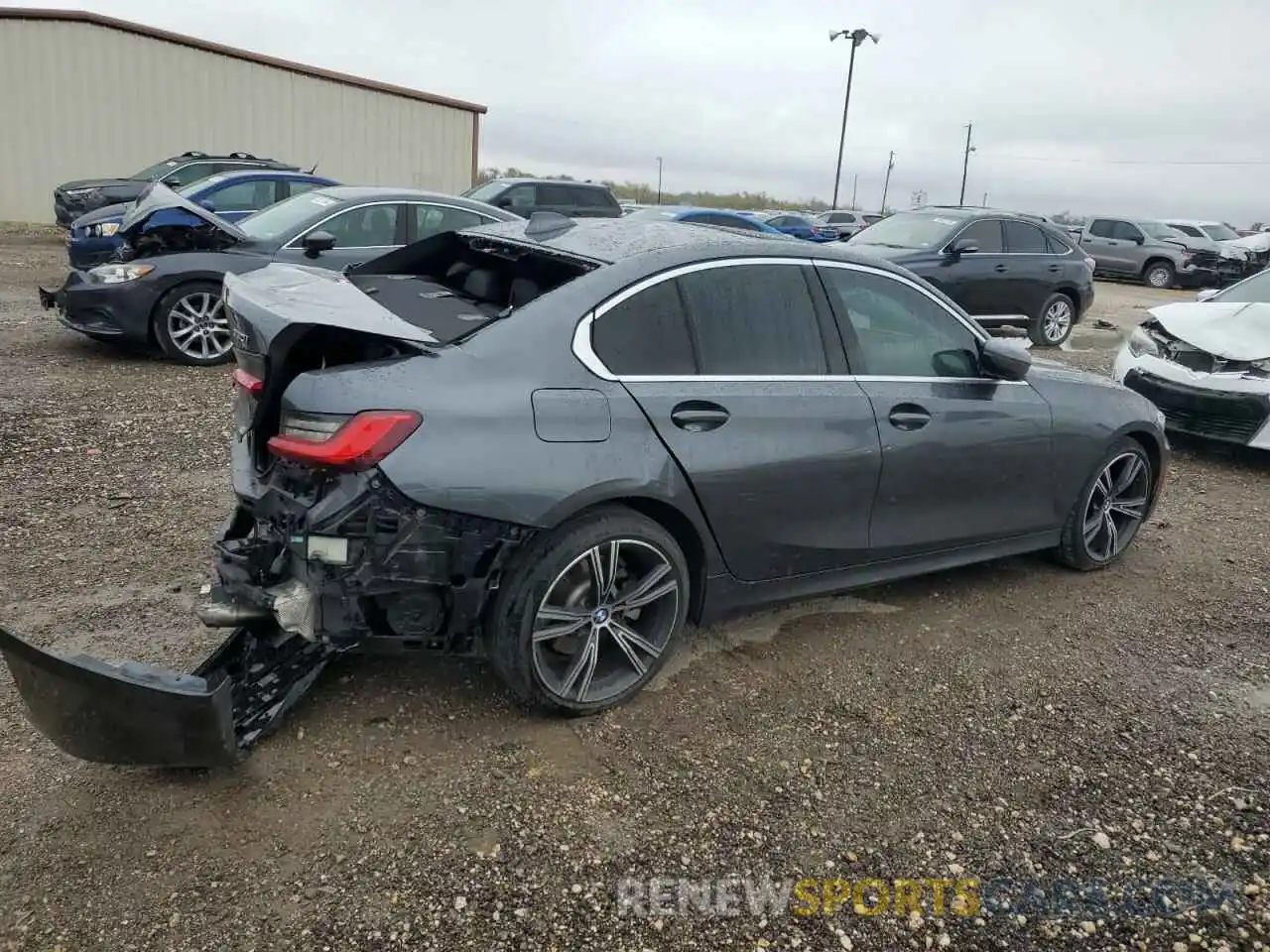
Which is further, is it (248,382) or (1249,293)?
(1249,293)

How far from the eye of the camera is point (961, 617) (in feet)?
13.9

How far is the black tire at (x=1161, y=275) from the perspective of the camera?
23.5m

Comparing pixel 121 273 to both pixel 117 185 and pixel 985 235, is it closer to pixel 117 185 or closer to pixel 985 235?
pixel 985 235

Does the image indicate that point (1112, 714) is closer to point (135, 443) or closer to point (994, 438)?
point (994, 438)

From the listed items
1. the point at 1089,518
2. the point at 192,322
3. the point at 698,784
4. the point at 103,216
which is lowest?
the point at 698,784

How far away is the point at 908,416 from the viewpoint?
3.79 metres

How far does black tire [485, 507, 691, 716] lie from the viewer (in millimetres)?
2975

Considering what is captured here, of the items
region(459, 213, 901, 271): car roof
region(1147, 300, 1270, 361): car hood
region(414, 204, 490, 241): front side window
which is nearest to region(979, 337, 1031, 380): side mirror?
region(459, 213, 901, 271): car roof

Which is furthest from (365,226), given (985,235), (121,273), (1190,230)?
(1190,230)

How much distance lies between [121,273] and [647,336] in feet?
19.9

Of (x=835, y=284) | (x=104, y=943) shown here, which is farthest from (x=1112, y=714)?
(x=104, y=943)

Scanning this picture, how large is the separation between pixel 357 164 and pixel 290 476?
82.5 feet

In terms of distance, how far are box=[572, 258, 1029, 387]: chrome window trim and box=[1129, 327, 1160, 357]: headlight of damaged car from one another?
385 centimetres

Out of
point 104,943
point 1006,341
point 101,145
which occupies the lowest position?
point 104,943
